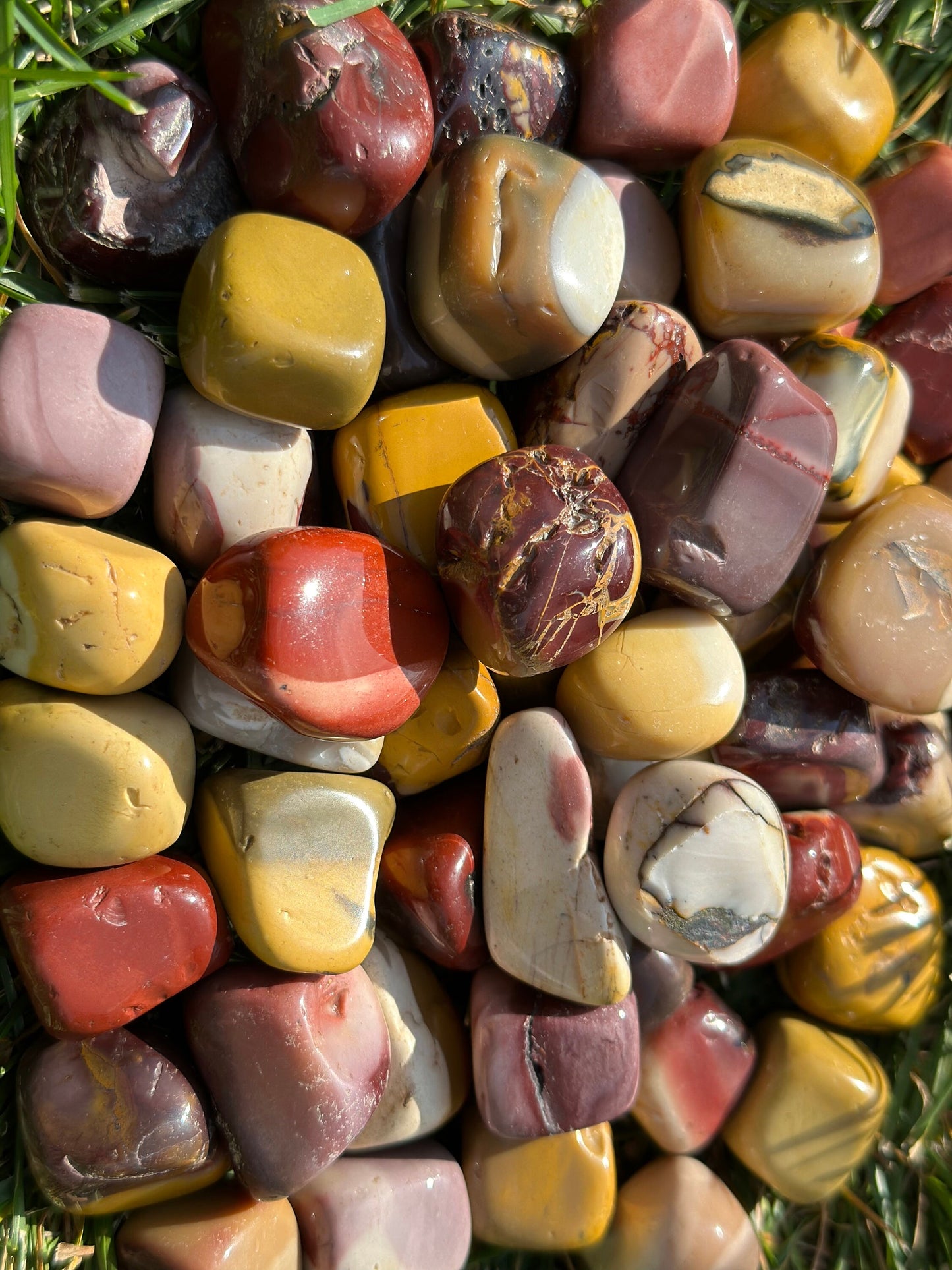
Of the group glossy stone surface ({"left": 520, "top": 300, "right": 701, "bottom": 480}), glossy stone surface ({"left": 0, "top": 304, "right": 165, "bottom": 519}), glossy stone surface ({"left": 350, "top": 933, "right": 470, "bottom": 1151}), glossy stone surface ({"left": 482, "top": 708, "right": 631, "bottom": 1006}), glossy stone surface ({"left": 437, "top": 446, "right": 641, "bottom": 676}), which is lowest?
glossy stone surface ({"left": 350, "top": 933, "right": 470, "bottom": 1151})

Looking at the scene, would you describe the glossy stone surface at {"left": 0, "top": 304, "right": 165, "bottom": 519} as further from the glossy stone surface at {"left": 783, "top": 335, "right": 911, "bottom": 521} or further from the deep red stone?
the glossy stone surface at {"left": 783, "top": 335, "right": 911, "bottom": 521}

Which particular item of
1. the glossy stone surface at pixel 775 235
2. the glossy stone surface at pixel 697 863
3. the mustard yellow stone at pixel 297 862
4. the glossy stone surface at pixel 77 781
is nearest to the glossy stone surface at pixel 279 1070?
the mustard yellow stone at pixel 297 862

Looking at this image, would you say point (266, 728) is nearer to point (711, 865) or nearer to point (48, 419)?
point (48, 419)

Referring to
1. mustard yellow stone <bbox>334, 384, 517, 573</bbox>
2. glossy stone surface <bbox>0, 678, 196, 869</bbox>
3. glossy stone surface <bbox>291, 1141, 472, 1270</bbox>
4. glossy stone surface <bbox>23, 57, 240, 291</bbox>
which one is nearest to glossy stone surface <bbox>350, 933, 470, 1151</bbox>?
glossy stone surface <bbox>291, 1141, 472, 1270</bbox>

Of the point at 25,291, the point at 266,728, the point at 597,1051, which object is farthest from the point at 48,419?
the point at 597,1051

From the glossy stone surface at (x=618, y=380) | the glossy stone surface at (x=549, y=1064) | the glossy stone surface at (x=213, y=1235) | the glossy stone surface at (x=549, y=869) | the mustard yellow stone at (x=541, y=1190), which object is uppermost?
the glossy stone surface at (x=618, y=380)

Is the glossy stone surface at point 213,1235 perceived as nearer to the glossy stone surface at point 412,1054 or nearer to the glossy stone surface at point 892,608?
the glossy stone surface at point 412,1054
